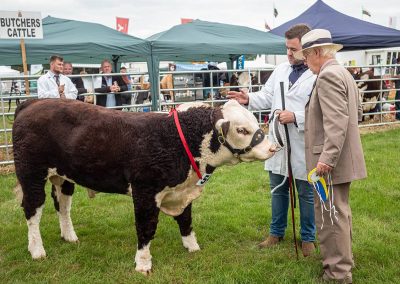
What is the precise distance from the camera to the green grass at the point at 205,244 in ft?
12.3

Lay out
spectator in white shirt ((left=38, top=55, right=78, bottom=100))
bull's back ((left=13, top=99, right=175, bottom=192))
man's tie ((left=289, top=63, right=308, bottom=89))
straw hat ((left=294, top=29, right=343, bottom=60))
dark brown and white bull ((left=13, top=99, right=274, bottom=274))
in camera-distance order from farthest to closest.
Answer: spectator in white shirt ((left=38, top=55, right=78, bottom=100)) → man's tie ((left=289, top=63, right=308, bottom=89)) → bull's back ((left=13, top=99, right=175, bottom=192)) → dark brown and white bull ((left=13, top=99, right=274, bottom=274)) → straw hat ((left=294, top=29, right=343, bottom=60))

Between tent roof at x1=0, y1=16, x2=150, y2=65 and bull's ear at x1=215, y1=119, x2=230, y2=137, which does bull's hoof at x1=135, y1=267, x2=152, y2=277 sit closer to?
bull's ear at x1=215, y1=119, x2=230, y2=137

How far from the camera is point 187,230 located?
428 centimetres

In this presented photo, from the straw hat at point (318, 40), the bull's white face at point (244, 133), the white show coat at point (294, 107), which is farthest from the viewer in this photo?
the white show coat at point (294, 107)

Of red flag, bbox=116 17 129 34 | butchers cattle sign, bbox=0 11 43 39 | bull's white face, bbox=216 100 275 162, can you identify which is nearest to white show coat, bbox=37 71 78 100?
butchers cattle sign, bbox=0 11 43 39

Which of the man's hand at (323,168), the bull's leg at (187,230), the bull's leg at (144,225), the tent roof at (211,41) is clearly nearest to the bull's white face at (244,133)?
the man's hand at (323,168)

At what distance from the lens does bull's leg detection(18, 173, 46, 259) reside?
412cm

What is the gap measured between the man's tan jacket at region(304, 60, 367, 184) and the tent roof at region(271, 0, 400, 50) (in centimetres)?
1017

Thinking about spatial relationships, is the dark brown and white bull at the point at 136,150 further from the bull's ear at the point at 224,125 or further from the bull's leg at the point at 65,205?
the bull's leg at the point at 65,205

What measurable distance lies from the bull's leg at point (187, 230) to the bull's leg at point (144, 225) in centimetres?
47

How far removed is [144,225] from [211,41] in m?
8.67

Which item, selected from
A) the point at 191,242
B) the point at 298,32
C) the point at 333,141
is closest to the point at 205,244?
the point at 191,242

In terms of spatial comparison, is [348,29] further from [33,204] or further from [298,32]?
[33,204]

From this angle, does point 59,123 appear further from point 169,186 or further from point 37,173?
point 169,186
